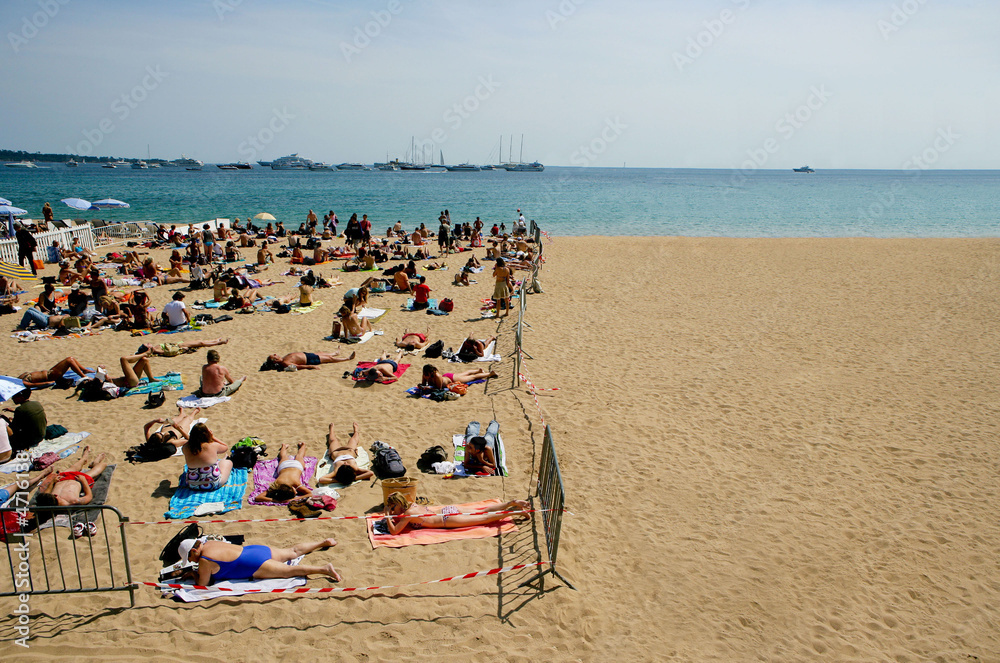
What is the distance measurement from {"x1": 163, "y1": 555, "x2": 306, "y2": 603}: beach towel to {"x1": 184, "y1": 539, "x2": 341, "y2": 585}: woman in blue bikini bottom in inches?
1.7

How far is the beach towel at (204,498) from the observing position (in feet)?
19.8

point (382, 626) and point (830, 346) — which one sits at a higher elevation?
point (830, 346)

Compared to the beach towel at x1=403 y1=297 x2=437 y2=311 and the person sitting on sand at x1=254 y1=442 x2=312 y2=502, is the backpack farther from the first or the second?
the beach towel at x1=403 y1=297 x2=437 y2=311

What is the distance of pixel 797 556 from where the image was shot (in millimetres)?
5684

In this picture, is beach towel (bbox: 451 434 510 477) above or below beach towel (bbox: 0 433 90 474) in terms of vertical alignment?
above

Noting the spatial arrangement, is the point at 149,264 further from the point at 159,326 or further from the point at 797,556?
the point at 797,556

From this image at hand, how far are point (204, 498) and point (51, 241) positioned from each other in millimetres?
20989

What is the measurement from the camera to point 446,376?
9.92 m

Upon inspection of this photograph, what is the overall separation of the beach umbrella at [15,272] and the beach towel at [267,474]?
14.3 m

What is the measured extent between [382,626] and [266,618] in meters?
0.98

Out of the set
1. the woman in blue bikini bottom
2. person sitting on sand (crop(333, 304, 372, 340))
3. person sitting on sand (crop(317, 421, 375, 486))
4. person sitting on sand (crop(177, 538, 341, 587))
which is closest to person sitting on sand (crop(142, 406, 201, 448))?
person sitting on sand (crop(317, 421, 375, 486))

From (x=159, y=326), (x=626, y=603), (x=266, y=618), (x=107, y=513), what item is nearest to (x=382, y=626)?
(x=266, y=618)

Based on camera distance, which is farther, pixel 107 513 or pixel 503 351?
pixel 503 351

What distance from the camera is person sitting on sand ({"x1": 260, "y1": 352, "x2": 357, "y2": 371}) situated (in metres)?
10.3
